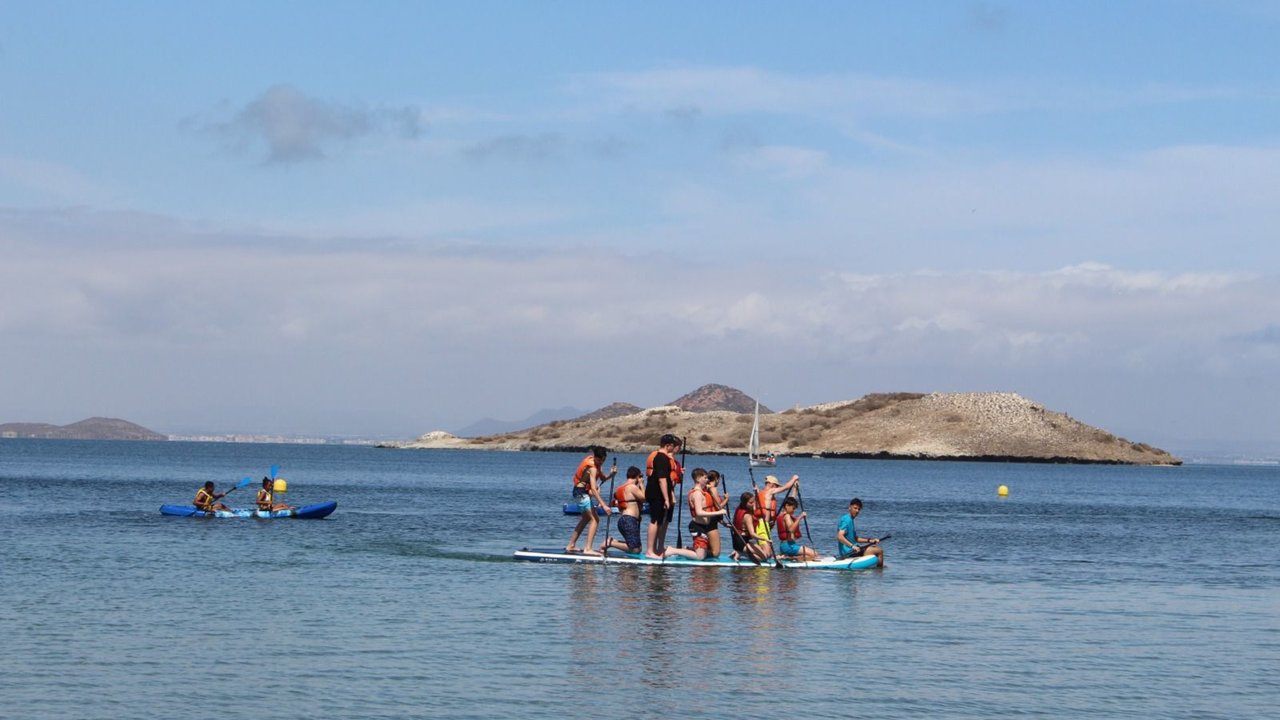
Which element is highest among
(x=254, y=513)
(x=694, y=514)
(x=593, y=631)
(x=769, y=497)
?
(x=769, y=497)

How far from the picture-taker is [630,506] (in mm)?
34094

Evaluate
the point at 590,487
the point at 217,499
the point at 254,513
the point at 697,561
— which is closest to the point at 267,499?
the point at 254,513

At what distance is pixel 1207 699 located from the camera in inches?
816

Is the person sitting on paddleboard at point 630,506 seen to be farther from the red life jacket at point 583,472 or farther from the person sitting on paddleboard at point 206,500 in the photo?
the person sitting on paddleboard at point 206,500

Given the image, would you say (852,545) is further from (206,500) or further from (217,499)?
(206,500)

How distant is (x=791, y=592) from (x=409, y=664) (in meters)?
12.2

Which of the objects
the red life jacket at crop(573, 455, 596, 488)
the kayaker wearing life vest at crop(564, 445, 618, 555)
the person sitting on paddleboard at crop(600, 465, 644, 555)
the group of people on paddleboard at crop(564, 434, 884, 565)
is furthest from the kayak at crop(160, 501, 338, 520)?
the red life jacket at crop(573, 455, 596, 488)

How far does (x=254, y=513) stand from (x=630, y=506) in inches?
957

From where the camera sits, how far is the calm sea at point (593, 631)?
19.6 m

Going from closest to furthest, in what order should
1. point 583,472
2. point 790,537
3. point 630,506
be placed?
point 630,506
point 583,472
point 790,537

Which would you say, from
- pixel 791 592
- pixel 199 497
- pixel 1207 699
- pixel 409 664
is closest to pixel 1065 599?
pixel 791 592

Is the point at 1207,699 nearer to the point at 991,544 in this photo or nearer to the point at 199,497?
the point at 991,544

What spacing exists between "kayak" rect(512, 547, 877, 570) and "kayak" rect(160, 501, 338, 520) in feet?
64.3

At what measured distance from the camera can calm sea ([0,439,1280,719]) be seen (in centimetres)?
1956
